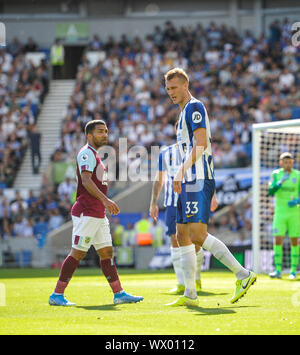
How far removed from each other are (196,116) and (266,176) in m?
11.7

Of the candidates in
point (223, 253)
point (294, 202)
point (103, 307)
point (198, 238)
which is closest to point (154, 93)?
point (294, 202)

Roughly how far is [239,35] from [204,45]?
2.02 metres

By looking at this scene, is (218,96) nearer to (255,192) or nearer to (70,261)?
Answer: (255,192)

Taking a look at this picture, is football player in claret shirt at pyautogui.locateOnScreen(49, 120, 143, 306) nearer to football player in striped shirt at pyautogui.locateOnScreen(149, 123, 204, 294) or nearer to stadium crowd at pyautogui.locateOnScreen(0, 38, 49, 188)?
football player in striped shirt at pyautogui.locateOnScreen(149, 123, 204, 294)

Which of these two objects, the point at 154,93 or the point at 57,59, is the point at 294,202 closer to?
the point at 154,93

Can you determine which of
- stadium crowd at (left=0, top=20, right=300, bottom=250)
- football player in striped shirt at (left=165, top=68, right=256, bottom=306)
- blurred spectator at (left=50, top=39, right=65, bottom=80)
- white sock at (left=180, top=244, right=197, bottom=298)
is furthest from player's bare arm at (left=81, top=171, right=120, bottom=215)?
blurred spectator at (left=50, top=39, right=65, bottom=80)

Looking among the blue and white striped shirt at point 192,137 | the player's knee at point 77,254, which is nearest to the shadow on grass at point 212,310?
the blue and white striped shirt at point 192,137

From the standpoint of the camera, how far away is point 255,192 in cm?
1655

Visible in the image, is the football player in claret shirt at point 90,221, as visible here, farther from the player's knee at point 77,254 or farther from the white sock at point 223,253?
the white sock at point 223,253

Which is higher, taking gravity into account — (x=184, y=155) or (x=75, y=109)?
(x=75, y=109)

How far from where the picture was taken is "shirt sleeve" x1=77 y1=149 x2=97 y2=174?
862 cm

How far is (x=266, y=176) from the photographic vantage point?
63.2ft

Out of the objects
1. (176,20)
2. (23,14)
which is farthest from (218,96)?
(23,14)

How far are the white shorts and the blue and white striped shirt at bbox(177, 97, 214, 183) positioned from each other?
55.5 inches
